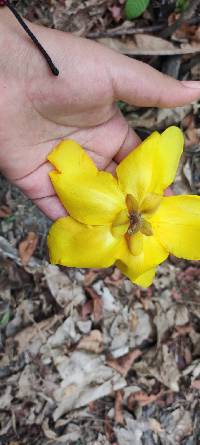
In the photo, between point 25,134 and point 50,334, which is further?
point 50,334

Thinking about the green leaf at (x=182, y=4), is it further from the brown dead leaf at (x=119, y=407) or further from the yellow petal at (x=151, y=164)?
the brown dead leaf at (x=119, y=407)

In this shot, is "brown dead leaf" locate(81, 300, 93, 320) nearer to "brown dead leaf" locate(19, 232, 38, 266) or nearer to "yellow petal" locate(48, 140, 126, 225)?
"brown dead leaf" locate(19, 232, 38, 266)

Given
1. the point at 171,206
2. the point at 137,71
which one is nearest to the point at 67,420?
the point at 171,206

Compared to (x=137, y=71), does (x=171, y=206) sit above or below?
below

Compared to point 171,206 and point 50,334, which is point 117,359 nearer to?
point 50,334

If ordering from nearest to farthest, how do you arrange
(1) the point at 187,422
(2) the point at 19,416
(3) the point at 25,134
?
(3) the point at 25,134 < (2) the point at 19,416 < (1) the point at 187,422

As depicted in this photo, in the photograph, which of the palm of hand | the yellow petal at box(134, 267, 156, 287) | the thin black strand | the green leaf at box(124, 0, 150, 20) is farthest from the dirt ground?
the thin black strand

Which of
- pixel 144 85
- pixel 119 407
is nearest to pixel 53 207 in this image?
pixel 144 85
